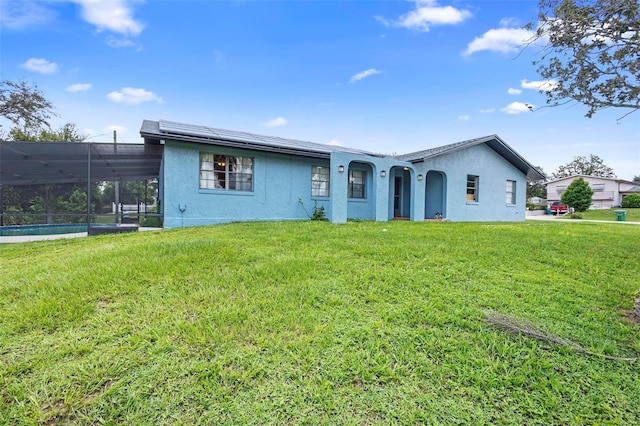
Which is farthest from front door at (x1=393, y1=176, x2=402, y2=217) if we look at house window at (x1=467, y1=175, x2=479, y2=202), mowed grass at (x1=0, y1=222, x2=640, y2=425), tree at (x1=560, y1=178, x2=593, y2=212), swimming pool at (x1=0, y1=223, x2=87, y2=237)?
tree at (x1=560, y1=178, x2=593, y2=212)

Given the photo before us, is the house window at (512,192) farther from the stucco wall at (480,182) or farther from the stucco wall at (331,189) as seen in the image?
the stucco wall at (331,189)

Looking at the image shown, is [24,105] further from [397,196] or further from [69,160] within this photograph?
[397,196]

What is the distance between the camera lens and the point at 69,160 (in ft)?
35.4

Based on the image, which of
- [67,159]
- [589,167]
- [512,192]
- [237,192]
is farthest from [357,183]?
[589,167]

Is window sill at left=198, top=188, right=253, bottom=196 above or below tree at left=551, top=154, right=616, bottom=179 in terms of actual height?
below

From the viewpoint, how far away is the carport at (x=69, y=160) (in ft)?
30.0

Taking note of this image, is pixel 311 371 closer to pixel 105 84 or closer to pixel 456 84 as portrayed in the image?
pixel 456 84

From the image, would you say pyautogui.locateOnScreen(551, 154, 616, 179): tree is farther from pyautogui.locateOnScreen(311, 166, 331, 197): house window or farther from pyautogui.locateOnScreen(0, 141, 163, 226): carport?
pyautogui.locateOnScreen(0, 141, 163, 226): carport

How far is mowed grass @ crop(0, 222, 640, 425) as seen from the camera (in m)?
2.18

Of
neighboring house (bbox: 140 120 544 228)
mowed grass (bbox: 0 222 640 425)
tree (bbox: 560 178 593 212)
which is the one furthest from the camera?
tree (bbox: 560 178 593 212)

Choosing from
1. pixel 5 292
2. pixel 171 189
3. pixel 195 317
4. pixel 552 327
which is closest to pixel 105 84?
pixel 171 189

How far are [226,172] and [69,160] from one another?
18.7 ft

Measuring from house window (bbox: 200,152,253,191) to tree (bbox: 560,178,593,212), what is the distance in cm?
3408

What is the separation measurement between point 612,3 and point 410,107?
1401 centimetres
